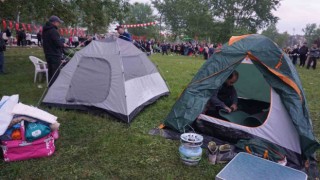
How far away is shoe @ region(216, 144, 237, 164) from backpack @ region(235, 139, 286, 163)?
214 mm

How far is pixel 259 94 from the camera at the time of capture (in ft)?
18.0

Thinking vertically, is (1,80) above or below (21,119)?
below

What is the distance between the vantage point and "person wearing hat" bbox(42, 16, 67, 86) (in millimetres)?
5758

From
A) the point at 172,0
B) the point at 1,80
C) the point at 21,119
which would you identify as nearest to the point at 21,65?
the point at 1,80

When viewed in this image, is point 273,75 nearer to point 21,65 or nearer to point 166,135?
point 166,135

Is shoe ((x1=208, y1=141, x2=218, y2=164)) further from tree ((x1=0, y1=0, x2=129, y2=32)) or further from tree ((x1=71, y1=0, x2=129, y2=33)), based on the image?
tree ((x1=71, y1=0, x2=129, y2=33))

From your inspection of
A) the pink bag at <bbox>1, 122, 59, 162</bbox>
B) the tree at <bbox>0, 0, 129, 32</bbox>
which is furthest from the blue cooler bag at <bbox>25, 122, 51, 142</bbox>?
the tree at <bbox>0, 0, 129, 32</bbox>

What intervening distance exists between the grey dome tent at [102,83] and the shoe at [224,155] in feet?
5.62

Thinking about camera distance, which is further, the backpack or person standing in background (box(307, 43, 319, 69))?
person standing in background (box(307, 43, 319, 69))

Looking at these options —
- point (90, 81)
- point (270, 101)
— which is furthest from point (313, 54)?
point (90, 81)

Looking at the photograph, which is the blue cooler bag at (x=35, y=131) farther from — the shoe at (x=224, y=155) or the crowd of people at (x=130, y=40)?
→ the crowd of people at (x=130, y=40)

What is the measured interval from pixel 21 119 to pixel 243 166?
2.67 meters

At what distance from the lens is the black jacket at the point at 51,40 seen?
575cm

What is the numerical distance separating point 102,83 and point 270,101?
9.26 feet
